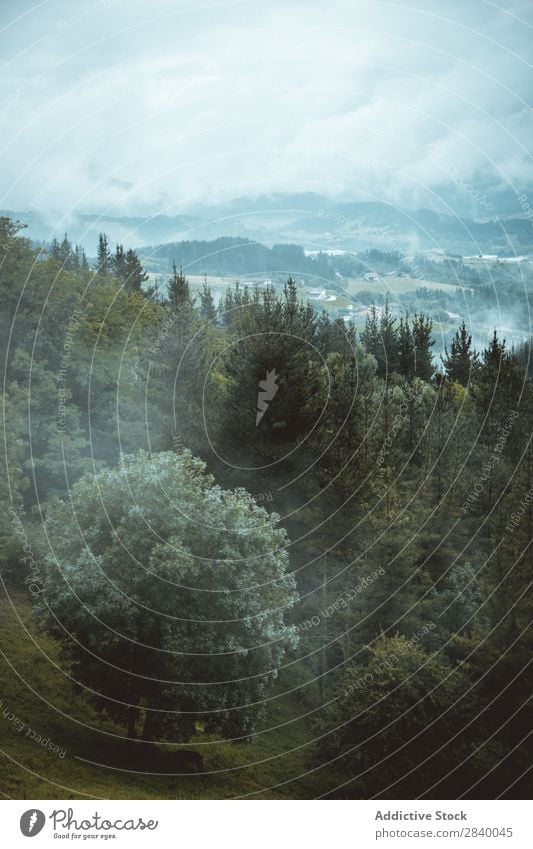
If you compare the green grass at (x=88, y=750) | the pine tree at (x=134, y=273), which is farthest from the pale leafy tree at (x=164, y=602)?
the pine tree at (x=134, y=273)

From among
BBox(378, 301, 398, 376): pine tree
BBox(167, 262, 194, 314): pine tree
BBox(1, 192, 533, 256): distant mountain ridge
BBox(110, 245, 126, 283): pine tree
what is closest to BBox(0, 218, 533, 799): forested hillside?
BBox(167, 262, 194, 314): pine tree

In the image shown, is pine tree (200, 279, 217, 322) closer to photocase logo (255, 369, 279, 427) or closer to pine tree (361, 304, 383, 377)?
pine tree (361, 304, 383, 377)

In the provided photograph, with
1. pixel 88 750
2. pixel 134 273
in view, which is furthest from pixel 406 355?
pixel 88 750

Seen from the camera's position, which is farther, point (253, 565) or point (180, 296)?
point (180, 296)
